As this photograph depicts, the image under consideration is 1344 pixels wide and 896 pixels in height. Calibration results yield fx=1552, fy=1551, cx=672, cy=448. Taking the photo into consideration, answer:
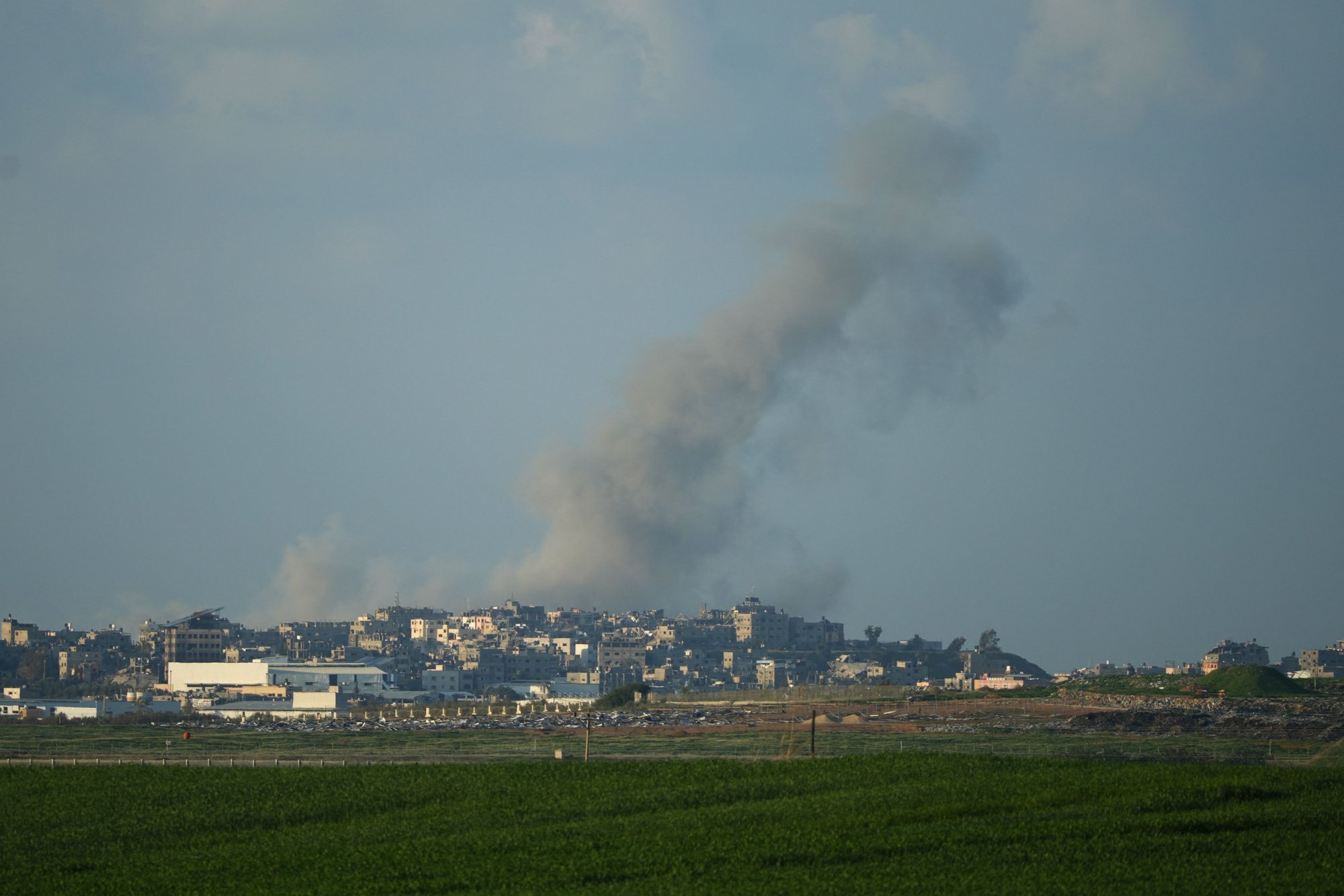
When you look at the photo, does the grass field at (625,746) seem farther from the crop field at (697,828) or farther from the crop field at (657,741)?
the crop field at (697,828)

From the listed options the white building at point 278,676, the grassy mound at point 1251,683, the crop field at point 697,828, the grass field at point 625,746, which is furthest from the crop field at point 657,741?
the white building at point 278,676

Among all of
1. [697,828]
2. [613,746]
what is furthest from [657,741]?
[697,828]

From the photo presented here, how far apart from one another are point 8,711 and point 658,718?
213 feet

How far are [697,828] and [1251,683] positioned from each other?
77.4 metres

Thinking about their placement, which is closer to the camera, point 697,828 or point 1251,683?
point 697,828

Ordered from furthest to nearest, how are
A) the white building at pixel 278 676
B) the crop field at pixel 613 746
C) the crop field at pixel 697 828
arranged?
the white building at pixel 278 676
the crop field at pixel 613 746
the crop field at pixel 697 828

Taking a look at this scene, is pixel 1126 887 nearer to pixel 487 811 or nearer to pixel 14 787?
pixel 487 811

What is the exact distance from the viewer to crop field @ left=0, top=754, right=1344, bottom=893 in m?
30.0

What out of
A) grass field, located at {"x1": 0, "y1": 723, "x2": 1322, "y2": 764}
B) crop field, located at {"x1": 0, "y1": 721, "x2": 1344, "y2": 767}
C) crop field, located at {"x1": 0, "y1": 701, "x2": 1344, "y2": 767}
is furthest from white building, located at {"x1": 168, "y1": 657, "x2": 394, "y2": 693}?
grass field, located at {"x1": 0, "y1": 723, "x2": 1322, "y2": 764}

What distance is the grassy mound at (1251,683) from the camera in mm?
100938

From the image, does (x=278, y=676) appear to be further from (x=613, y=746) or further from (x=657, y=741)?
(x=613, y=746)

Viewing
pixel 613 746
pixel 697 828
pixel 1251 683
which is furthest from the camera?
pixel 1251 683

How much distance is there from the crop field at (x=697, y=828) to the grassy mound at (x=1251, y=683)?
60964 millimetres

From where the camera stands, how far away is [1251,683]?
336 feet
